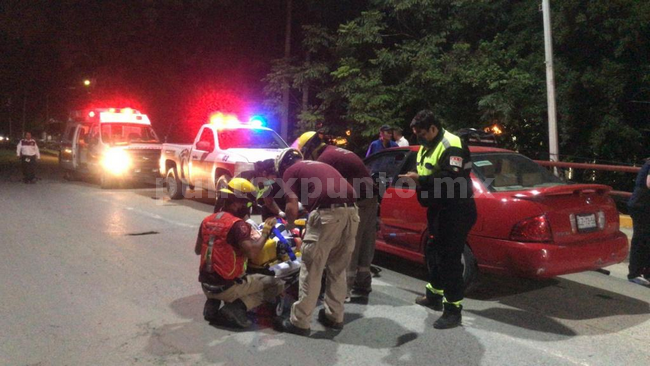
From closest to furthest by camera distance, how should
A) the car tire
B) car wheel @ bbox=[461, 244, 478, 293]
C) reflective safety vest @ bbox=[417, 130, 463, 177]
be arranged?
reflective safety vest @ bbox=[417, 130, 463, 177]
car wheel @ bbox=[461, 244, 478, 293]
the car tire

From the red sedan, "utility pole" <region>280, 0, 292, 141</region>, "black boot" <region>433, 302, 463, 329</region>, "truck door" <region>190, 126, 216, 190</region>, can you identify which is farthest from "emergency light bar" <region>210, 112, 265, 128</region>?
"black boot" <region>433, 302, 463, 329</region>

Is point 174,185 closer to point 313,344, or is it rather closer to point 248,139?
point 248,139

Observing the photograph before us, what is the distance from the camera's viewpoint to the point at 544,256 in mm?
5129

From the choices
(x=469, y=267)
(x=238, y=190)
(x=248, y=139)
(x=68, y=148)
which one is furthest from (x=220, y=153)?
(x=68, y=148)

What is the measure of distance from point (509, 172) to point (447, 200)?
1.66m

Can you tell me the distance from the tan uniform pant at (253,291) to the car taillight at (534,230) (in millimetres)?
2226

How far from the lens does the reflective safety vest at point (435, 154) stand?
4957mm

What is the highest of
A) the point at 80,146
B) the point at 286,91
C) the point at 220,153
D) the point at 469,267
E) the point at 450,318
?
the point at 286,91

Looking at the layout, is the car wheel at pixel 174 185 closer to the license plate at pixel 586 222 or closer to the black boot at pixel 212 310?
the black boot at pixel 212 310

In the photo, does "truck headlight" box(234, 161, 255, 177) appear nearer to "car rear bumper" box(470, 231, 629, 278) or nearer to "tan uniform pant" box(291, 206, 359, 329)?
"car rear bumper" box(470, 231, 629, 278)

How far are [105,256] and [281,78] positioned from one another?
11.7 m

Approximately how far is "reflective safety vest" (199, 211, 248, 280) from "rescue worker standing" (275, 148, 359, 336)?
0.55 metres

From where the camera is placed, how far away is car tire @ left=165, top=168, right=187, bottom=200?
13.5 metres

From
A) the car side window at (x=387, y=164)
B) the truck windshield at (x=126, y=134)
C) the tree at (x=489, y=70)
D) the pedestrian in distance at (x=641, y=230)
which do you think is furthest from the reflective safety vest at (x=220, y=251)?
the truck windshield at (x=126, y=134)
